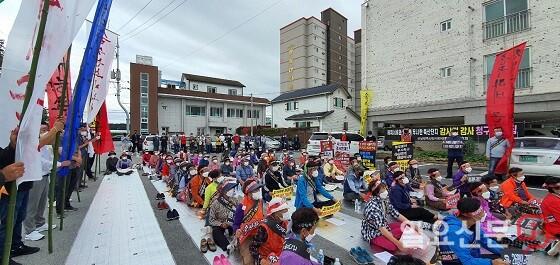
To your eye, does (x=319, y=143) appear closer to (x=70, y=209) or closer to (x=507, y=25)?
(x=507, y=25)

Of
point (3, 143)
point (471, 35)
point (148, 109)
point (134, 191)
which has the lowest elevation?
point (134, 191)

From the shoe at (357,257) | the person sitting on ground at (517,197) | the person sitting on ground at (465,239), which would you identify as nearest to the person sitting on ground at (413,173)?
the person sitting on ground at (517,197)

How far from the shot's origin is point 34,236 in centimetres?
478

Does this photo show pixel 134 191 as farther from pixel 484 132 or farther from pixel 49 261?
pixel 484 132

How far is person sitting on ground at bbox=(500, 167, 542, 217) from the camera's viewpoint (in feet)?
18.1

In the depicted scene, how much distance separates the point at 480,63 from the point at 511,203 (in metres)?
13.9

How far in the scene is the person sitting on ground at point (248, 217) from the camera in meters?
3.56

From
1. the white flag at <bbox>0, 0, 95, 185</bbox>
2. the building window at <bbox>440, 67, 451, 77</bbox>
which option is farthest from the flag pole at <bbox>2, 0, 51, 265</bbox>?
the building window at <bbox>440, 67, 451, 77</bbox>

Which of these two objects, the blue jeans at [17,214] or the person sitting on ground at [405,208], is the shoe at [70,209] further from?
the person sitting on ground at [405,208]

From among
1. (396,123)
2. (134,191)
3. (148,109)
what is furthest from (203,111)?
(134,191)

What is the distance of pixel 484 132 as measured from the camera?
43.4 feet

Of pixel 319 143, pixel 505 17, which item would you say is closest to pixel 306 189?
pixel 319 143

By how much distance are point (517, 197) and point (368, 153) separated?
638cm

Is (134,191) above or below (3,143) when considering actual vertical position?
below
